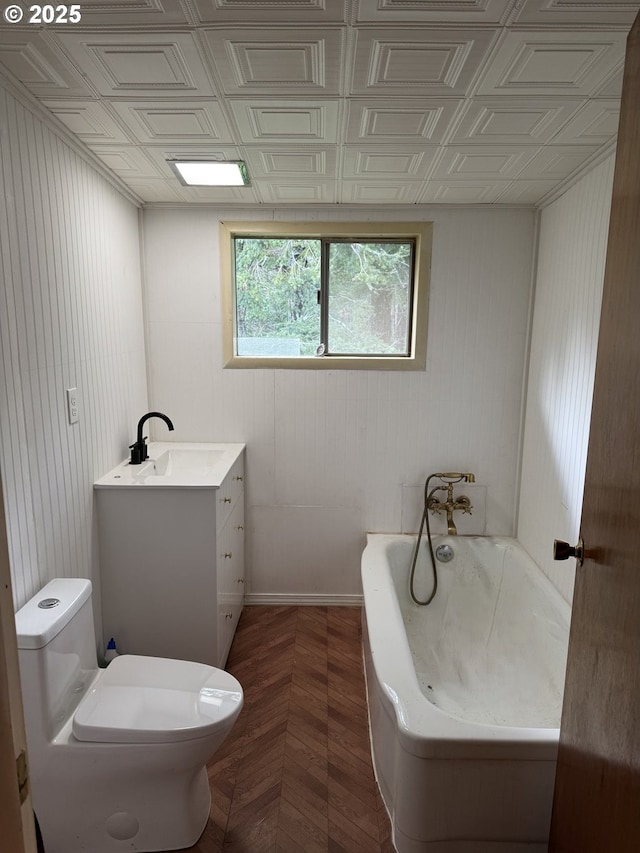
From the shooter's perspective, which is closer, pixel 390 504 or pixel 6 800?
pixel 6 800

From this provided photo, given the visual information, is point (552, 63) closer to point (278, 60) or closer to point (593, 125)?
point (593, 125)

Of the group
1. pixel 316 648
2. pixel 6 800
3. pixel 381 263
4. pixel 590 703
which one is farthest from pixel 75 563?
pixel 381 263

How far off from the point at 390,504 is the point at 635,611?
1.97m

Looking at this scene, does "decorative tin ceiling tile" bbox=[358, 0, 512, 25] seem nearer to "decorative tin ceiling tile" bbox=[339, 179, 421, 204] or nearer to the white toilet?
"decorative tin ceiling tile" bbox=[339, 179, 421, 204]

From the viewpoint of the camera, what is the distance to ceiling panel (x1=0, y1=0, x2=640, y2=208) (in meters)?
1.19

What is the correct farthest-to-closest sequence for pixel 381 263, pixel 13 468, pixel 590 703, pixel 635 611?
pixel 381 263 < pixel 13 468 < pixel 590 703 < pixel 635 611

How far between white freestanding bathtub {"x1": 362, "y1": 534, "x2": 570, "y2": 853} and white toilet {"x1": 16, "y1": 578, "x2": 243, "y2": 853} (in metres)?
0.56

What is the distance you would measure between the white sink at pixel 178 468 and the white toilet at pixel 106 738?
0.56m

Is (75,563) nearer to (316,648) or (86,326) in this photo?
(86,326)

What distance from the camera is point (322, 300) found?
282 cm

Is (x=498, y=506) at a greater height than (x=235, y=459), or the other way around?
(x=235, y=459)

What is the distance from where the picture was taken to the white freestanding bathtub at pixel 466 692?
1.45 m

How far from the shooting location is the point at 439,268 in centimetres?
270

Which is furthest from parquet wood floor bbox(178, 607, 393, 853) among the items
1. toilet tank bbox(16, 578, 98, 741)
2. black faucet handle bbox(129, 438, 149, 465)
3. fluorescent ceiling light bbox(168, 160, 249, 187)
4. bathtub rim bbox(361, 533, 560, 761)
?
fluorescent ceiling light bbox(168, 160, 249, 187)
